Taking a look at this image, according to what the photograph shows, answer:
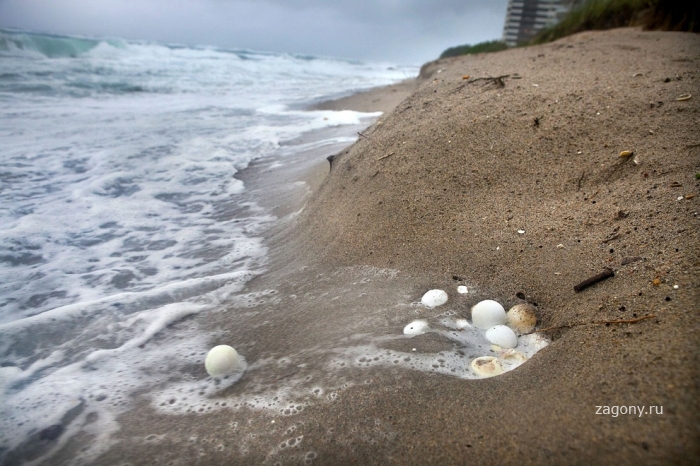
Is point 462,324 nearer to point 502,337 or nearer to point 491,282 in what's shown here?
point 502,337

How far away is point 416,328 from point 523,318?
1.62 feet

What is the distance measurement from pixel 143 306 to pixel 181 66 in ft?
64.9

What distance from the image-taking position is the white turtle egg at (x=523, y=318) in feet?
5.98

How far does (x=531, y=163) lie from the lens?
2.65 metres

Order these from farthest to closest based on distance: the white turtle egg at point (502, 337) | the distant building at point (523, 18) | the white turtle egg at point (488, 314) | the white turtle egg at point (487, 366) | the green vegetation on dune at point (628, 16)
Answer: the distant building at point (523, 18) < the green vegetation on dune at point (628, 16) < the white turtle egg at point (488, 314) < the white turtle egg at point (502, 337) < the white turtle egg at point (487, 366)

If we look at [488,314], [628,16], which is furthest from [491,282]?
[628,16]

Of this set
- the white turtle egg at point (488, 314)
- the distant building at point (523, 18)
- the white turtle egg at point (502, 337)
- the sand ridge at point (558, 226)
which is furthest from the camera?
the distant building at point (523, 18)

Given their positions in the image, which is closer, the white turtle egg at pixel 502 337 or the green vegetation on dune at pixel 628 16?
the white turtle egg at pixel 502 337

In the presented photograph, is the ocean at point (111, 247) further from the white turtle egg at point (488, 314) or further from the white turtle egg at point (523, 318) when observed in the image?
the white turtle egg at point (523, 318)

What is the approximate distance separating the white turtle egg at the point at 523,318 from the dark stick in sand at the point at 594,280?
0.22m

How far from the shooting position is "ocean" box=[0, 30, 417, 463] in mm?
1874

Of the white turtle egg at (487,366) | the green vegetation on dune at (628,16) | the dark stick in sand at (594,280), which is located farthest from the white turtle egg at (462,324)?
the green vegetation on dune at (628,16)

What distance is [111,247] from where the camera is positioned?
332 centimetres

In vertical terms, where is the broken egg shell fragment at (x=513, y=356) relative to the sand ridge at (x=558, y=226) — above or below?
below
